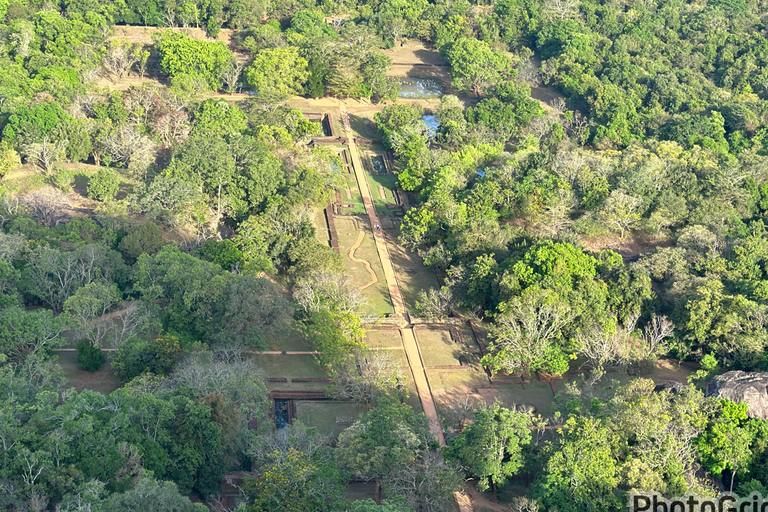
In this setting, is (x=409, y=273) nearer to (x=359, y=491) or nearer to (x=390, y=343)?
(x=390, y=343)

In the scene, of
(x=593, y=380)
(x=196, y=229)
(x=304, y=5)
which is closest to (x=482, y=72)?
(x=304, y=5)

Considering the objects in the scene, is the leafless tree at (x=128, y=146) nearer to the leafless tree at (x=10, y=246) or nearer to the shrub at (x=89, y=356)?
the leafless tree at (x=10, y=246)

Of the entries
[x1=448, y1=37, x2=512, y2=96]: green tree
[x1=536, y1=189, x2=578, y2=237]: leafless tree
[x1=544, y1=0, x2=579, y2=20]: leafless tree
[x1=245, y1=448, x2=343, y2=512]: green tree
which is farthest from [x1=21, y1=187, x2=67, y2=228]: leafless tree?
[x1=544, y1=0, x2=579, y2=20]: leafless tree

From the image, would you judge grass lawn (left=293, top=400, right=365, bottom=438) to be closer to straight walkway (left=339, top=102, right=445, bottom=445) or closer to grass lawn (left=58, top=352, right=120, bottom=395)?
straight walkway (left=339, top=102, right=445, bottom=445)

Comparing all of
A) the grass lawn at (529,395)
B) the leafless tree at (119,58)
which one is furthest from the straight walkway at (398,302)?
the leafless tree at (119,58)

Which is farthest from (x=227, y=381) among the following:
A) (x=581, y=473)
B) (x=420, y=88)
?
(x=420, y=88)

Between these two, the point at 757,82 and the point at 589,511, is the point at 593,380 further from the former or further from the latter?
the point at 757,82
